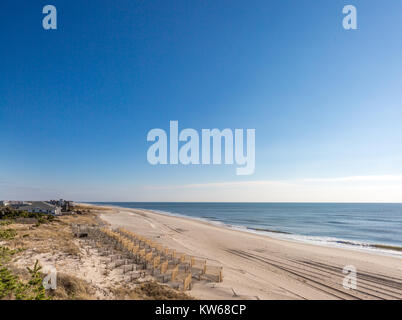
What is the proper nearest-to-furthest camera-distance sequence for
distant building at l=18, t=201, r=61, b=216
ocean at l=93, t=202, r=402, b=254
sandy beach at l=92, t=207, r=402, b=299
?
sandy beach at l=92, t=207, r=402, b=299, ocean at l=93, t=202, r=402, b=254, distant building at l=18, t=201, r=61, b=216

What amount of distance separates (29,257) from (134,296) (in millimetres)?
7750

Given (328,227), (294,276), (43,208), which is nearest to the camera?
(294,276)

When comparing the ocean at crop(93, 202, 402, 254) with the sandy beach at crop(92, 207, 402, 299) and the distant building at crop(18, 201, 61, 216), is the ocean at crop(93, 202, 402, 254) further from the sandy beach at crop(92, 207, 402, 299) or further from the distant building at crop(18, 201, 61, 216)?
the distant building at crop(18, 201, 61, 216)

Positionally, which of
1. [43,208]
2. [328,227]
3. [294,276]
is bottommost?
[328,227]

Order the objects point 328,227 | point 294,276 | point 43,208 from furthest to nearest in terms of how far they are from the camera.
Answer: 1. point 328,227
2. point 43,208
3. point 294,276

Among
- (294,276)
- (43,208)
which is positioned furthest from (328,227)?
(43,208)

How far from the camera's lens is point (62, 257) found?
11.4m

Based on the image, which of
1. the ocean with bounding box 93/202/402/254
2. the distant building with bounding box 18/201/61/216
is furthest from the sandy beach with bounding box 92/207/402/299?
the distant building with bounding box 18/201/61/216

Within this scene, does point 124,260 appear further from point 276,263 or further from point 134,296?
point 276,263

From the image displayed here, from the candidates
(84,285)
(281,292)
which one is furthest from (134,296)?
(281,292)

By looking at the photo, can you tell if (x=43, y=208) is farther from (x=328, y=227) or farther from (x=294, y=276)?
(x=328, y=227)

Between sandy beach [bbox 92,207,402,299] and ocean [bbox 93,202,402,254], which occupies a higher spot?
sandy beach [bbox 92,207,402,299]
